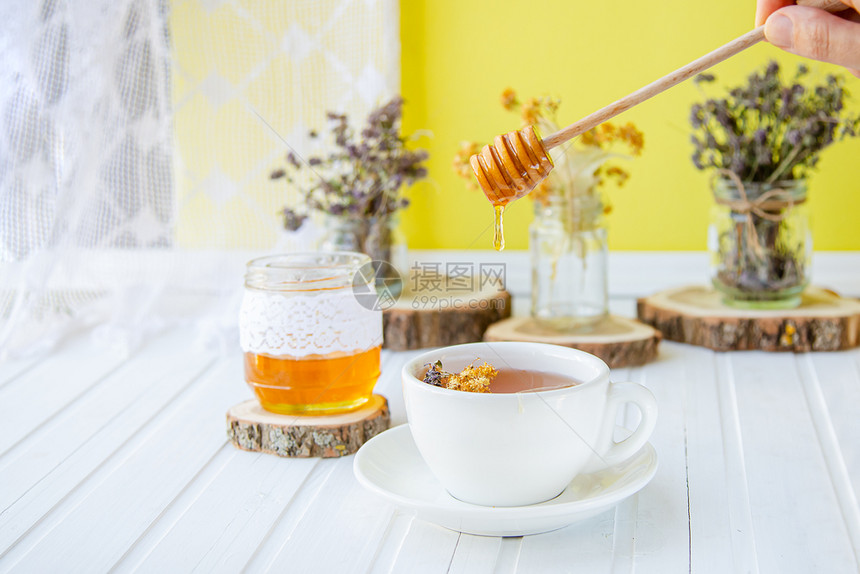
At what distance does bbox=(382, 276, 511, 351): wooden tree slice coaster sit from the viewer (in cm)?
128

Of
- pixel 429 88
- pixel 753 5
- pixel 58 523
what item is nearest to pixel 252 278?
pixel 58 523

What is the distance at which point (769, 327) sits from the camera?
122 cm

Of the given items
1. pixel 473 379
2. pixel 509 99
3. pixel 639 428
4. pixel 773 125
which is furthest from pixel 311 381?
pixel 773 125

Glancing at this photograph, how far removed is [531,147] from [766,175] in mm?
716

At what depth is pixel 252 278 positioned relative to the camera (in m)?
0.92

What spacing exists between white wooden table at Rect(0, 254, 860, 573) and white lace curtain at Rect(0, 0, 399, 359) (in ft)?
0.80

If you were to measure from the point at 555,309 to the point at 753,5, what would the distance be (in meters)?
0.67

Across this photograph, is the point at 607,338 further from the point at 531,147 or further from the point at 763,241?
the point at 531,147

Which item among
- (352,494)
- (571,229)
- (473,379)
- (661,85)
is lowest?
(352,494)

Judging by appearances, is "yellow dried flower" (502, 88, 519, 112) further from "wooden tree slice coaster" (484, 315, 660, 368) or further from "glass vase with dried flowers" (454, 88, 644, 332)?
"wooden tree slice coaster" (484, 315, 660, 368)

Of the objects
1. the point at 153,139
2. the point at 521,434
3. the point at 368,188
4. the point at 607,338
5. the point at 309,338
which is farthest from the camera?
the point at 153,139

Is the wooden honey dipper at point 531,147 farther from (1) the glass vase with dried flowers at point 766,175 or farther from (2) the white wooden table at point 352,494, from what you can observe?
(1) the glass vase with dried flowers at point 766,175

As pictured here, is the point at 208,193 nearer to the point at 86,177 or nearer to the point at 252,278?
the point at 86,177

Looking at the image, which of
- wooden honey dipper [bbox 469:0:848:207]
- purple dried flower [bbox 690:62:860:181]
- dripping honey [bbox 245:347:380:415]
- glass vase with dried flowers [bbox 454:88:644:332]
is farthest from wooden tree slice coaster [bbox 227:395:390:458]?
purple dried flower [bbox 690:62:860:181]
